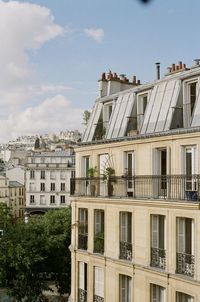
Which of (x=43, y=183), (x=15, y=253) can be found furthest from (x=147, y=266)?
(x=43, y=183)

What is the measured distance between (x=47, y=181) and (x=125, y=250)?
70033 millimetres

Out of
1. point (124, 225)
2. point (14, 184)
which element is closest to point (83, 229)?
point (124, 225)

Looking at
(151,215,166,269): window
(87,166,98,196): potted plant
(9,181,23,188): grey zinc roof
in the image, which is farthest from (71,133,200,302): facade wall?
(9,181,23,188): grey zinc roof

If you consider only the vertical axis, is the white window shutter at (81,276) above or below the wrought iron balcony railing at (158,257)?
below

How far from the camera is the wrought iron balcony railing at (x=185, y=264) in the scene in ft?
56.1

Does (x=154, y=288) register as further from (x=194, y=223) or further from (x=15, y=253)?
(x=15, y=253)

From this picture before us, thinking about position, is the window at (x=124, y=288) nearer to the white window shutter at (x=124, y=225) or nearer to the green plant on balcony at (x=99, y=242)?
the white window shutter at (x=124, y=225)

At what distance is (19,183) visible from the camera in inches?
4122

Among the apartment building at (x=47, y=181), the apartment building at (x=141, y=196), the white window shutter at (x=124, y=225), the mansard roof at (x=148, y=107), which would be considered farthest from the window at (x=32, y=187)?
the white window shutter at (x=124, y=225)

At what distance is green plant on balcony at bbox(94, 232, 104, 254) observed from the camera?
882 inches

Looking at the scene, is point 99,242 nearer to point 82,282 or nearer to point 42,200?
point 82,282

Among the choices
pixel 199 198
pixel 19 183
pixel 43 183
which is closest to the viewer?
pixel 199 198

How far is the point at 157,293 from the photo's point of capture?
18922 millimetres

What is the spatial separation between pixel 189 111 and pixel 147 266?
19.9 feet
